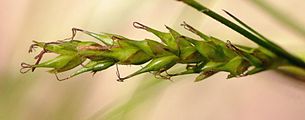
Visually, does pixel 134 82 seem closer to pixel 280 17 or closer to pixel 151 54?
pixel 280 17

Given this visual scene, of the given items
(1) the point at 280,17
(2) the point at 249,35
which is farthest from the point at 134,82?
(2) the point at 249,35

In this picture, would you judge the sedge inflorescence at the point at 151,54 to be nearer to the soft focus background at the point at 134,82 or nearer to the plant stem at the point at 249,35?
the plant stem at the point at 249,35

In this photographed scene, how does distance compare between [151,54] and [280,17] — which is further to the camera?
[280,17]

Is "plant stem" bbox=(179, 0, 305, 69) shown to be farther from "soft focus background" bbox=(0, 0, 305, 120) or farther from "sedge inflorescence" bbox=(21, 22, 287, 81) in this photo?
"soft focus background" bbox=(0, 0, 305, 120)

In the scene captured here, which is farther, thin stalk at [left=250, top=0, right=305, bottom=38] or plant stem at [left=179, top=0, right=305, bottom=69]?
thin stalk at [left=250, top=0, right=305, bottom=38]

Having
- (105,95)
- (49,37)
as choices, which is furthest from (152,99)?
(49,37)

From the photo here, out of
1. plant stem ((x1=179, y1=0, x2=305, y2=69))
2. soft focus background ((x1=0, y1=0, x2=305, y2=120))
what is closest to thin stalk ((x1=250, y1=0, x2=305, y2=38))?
soft focus background ((x1=0, y1=0, x2=305, y2=120))

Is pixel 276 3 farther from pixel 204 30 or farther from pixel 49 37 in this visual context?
pixel 49 37
